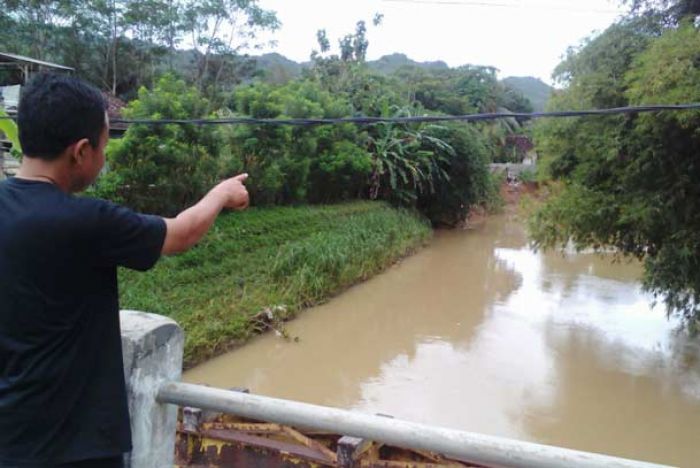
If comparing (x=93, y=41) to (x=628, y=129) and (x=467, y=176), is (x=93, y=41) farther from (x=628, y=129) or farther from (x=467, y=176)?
(x=628, y=129)

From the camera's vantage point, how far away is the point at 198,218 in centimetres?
132

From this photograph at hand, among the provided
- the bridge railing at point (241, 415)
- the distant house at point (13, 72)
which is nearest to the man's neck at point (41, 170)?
the bridge railing at point (241, 415)

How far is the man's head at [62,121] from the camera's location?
1211mm

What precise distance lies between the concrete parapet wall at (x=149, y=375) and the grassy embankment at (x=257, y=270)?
5.59 meters

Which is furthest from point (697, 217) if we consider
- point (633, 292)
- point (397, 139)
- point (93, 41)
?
point (93, 41)

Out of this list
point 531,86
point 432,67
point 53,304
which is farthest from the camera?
point 531,86

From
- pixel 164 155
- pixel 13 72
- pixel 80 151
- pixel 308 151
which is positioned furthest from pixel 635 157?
pixel 13 72

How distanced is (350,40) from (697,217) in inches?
725

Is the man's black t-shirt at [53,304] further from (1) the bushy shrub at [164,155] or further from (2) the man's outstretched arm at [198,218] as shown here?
(1) the bushy shrub at [164,155]

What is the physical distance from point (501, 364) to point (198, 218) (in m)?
6.93

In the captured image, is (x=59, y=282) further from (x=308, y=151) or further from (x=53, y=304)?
(x=308, y=151)

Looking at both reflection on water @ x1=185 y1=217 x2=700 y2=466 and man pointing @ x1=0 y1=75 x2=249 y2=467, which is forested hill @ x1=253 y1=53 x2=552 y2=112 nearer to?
reflection on water @ x1=185 y1=217 x2=700 y2=466

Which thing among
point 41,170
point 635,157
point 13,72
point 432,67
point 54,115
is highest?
point 432,67

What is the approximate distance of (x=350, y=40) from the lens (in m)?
23.0
